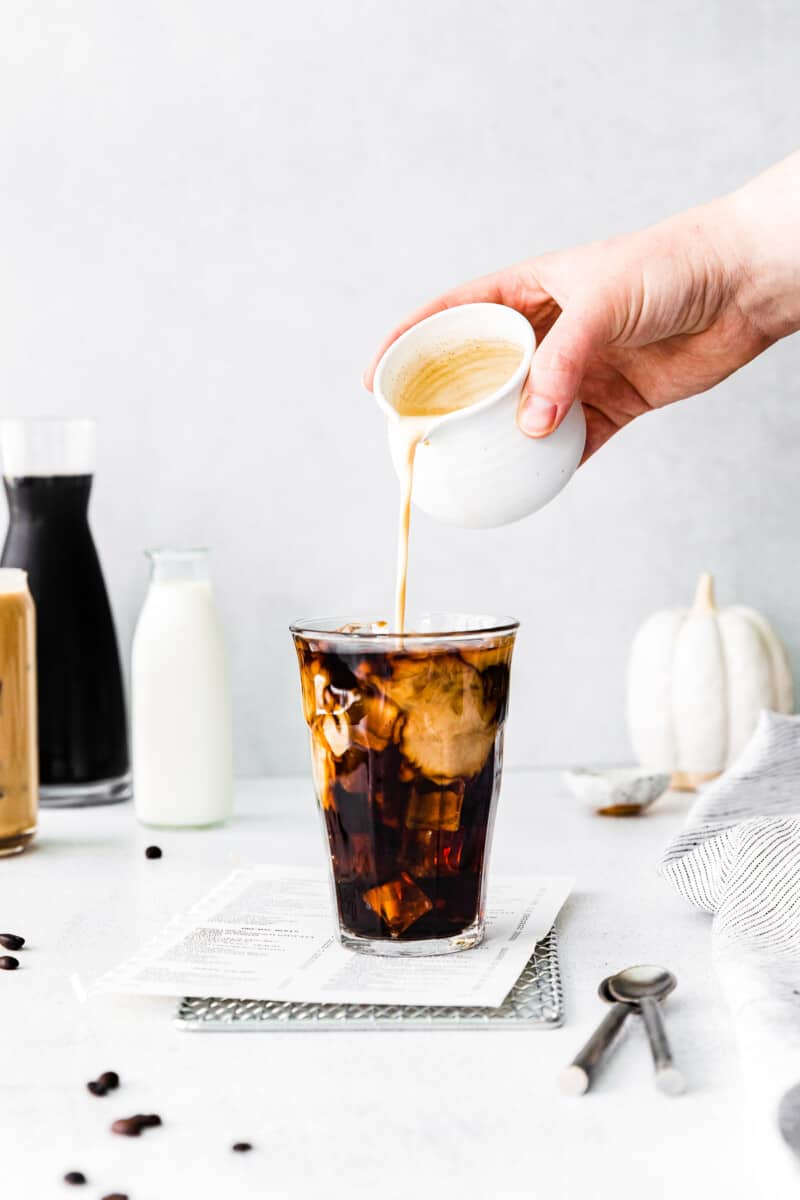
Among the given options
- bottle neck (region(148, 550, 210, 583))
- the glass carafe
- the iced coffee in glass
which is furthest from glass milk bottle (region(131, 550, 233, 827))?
the iced coffee in glass

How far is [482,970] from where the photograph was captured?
2.77 feet

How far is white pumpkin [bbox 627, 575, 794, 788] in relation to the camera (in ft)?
4.82

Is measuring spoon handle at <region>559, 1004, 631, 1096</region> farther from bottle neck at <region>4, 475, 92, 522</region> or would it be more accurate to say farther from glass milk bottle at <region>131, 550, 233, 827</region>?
bottle neck at <region>4, 475, 92, 522</region>

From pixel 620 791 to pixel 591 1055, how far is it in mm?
688

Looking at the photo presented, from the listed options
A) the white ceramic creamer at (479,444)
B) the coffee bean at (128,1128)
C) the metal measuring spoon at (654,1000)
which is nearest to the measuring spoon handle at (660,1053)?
the metal measuring spoon at (654,1000)

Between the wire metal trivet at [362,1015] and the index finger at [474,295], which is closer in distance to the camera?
the wire metal trivet at [362,1015]

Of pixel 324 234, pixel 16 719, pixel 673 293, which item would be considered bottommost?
pixel 16 719

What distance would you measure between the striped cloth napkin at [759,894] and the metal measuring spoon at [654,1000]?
0.04 metres

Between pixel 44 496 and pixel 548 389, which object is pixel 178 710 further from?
pixel 548 389

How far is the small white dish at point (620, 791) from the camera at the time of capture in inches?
54.3

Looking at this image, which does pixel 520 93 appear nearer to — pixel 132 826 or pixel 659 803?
pixel 659 803

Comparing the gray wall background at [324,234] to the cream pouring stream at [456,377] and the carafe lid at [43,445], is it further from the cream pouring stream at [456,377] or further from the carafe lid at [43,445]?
the cream pouring stream at [456,377]

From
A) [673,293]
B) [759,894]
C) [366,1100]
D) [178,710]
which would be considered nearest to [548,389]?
[673,293]

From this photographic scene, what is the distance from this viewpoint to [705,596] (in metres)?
1.50
